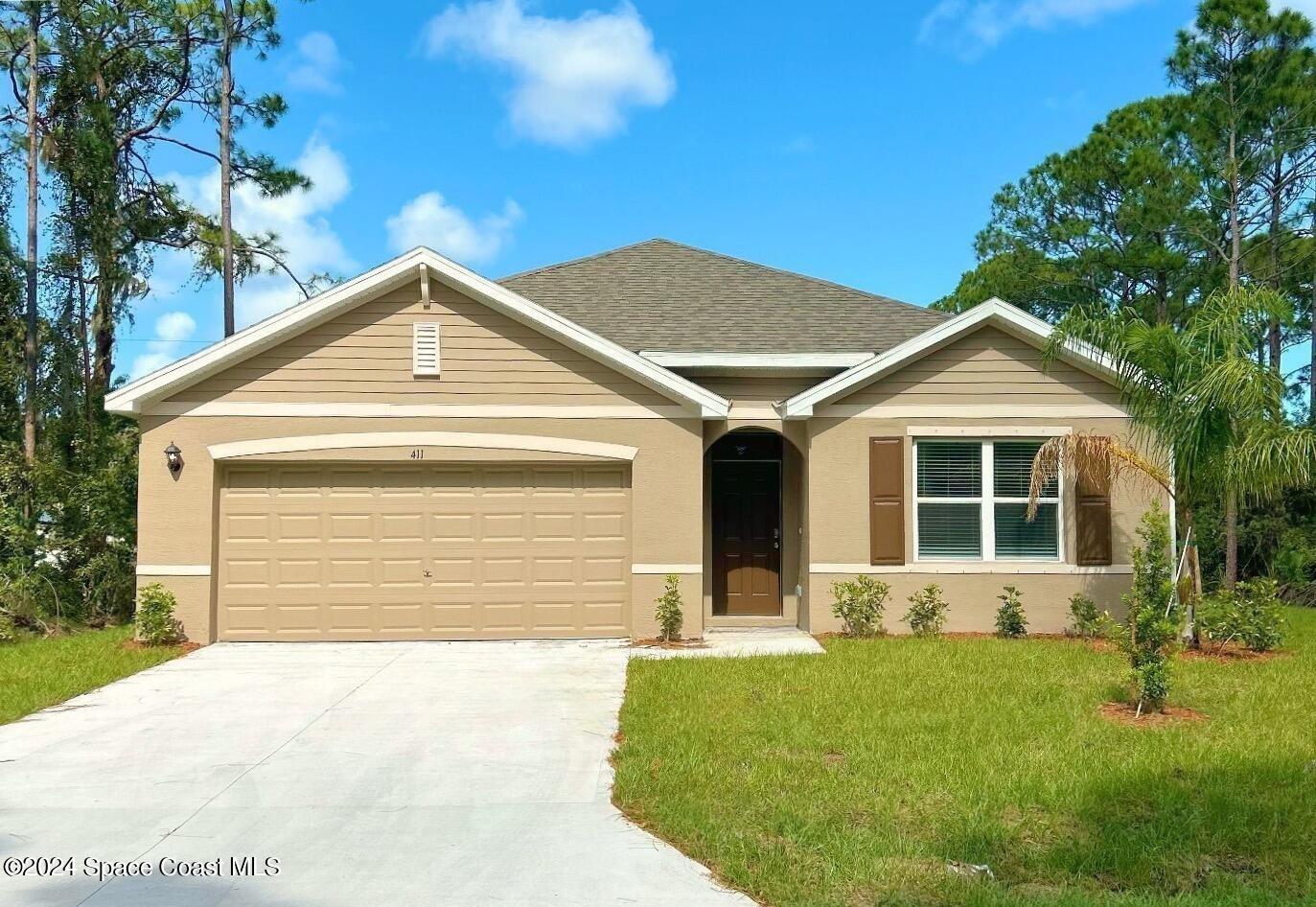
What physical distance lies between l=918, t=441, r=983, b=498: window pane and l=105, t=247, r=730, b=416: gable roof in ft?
8.72

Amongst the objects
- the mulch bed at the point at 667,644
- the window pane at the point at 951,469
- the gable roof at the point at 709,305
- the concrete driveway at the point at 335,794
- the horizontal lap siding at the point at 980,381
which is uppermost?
the gable roof at the point at 709,305

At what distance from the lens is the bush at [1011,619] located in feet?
39.9

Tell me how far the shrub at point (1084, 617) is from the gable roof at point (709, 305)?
404cm

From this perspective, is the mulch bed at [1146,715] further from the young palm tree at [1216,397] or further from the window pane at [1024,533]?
the window pane at [1024,533]

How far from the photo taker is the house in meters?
12.0

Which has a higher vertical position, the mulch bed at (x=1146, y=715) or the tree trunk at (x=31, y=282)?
the tree trunk at (x=31, y=282)

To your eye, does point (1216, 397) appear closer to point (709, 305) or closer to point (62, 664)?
point (709, 305)

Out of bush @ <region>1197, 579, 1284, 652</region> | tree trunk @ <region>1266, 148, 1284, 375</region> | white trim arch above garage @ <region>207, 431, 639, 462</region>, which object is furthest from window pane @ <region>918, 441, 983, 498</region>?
tree trunk @ <region>1266, 148, 1284, 375</region>

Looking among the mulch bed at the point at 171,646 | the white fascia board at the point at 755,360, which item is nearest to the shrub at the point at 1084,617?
the white fascia board at the point at 755,360

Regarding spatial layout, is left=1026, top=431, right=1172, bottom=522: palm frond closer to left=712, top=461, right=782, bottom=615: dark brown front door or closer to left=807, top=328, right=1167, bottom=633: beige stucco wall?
left=807, top=328, right=1167, bottom=633: beige stucco wall

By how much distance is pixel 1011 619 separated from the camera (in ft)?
39.9

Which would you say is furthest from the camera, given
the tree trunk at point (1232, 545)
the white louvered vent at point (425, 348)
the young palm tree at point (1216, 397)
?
the tree trunk at point (1232, 545)

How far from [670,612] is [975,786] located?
601 centimetres

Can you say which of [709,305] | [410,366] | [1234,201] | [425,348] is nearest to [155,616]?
[410,366]
